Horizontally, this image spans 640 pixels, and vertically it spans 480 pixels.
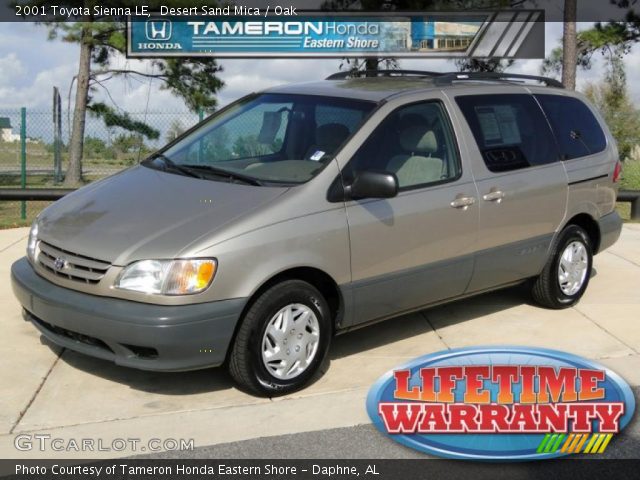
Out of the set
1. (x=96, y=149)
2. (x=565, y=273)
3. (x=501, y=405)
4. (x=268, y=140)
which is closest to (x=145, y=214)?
(x=268, y=140)

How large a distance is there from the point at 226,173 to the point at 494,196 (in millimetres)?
1892

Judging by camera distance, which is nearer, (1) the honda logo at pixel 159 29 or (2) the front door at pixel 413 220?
(2) the front door at pixel 413 220

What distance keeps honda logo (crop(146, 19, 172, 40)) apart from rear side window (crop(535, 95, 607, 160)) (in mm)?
15101

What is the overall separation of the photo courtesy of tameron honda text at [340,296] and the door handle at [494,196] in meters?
0.01

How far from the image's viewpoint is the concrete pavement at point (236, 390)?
4668 mm

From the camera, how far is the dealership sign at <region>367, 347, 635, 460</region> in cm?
455

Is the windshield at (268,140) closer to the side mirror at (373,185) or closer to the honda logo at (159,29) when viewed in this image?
the side mirror at (373,185)

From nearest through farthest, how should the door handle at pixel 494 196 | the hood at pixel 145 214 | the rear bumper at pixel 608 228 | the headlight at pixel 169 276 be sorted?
1. the headlight at pixel 169 276
2. the hood at pixel 145 214
3. the door handle at pixel 494 196
4. the rear bumper at pixel 608 228

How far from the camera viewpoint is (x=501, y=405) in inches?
196

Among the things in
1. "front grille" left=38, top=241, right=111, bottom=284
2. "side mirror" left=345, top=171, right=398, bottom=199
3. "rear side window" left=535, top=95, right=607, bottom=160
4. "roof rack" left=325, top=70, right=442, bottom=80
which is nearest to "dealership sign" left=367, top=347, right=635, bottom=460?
"side mirror" left=345, top=171, right=398, bottom=199

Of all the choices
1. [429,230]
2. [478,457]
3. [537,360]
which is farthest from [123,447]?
[537,360]

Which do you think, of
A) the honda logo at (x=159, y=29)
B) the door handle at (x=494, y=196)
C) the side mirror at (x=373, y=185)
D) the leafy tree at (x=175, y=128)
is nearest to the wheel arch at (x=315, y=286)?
the side mirror at (x=373, y=185)

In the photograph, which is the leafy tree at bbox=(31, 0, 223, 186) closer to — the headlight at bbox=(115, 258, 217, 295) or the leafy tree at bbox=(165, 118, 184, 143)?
the leafy tree at bbox=(165, 118, 184, 143)

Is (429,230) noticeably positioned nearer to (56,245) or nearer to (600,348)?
(600,348)
